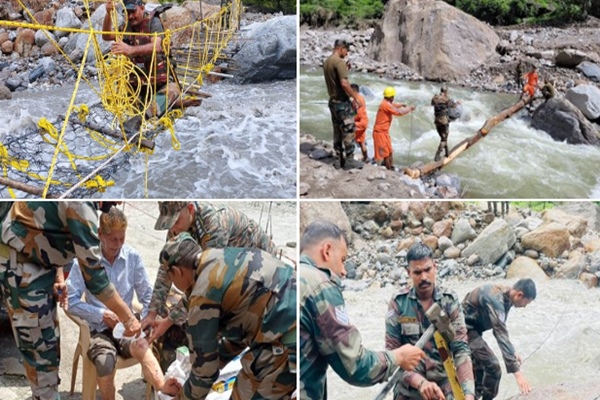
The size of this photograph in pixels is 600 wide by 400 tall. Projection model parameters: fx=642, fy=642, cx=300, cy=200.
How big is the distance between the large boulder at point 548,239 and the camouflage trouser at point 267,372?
4.98ft

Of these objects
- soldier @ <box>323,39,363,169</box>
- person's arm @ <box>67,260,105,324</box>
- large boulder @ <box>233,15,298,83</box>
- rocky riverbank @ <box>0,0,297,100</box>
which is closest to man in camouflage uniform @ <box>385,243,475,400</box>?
person's arm @ <box>67,260,105,324</box>

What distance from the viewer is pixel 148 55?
4.33m

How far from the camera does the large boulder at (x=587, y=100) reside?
7.37 meters

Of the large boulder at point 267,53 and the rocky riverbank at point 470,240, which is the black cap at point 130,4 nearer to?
the rocky riverbank at point 470,240

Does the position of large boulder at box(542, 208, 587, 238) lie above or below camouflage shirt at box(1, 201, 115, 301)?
below

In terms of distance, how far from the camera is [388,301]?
301 centimetres

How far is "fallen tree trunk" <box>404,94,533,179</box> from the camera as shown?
202 inches

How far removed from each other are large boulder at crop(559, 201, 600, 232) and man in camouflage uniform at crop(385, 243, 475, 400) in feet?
2.77

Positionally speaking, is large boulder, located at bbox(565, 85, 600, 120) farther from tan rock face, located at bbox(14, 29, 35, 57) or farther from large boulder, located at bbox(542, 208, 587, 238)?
tan rock face, located at bbox(14, 29, 35, 57)

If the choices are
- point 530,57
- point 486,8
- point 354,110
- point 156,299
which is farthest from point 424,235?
point 486,8

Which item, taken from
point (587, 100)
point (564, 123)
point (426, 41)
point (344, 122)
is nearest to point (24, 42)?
point (426, 41)

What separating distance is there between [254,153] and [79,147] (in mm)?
1583

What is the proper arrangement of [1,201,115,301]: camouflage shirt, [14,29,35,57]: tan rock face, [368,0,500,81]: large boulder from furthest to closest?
1. [14,29,35,57]: tan rock face
2. [368,0,500,81]: large boulder
3. [1,201,115,301]: camouflage shirt

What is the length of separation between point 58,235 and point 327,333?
3.92 ft
